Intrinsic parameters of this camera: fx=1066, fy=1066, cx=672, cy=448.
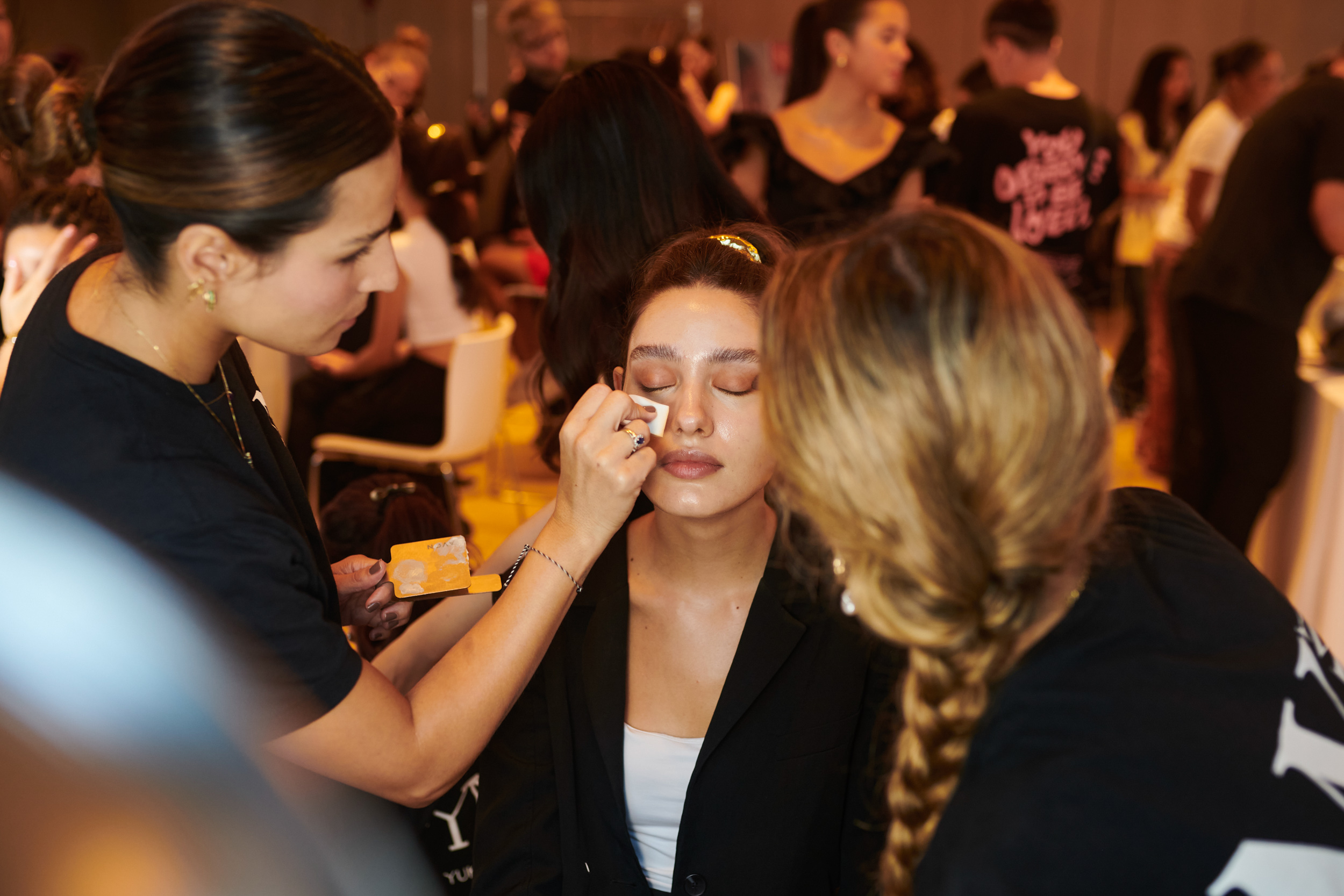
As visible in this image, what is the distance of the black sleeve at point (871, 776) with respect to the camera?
4.14ft

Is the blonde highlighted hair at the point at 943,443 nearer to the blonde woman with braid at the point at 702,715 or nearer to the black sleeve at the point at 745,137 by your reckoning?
the blonde woman with braid at the point at 702,715

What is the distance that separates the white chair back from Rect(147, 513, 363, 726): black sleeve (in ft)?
7.33

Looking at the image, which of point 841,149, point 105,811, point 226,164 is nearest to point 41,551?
point 105,811

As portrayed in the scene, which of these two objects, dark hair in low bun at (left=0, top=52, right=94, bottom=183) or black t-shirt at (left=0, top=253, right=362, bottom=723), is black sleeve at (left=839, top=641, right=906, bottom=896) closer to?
black t-shirt at (left=0, top=253, right=362, bottom=723)

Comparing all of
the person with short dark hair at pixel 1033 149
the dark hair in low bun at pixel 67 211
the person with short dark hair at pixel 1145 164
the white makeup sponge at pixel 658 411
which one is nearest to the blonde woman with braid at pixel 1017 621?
the white makeup sponge at pixel 658 411

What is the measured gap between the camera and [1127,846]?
2.24 ft

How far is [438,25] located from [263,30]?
7854mm

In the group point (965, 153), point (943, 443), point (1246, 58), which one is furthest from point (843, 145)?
point (1246, 58)

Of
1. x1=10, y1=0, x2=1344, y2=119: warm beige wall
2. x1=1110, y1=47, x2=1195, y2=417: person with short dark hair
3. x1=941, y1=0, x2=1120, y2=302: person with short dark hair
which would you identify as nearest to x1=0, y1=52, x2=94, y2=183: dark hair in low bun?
x1=941, y1=0, x2=1120, y2=302: person with short dark hair

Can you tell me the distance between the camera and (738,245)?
141cm

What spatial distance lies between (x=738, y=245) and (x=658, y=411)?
33 cm

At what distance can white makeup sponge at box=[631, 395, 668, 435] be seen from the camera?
1.19m

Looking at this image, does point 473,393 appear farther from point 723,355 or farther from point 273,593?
point 273,593

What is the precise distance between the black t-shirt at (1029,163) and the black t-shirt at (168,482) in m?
2.54
